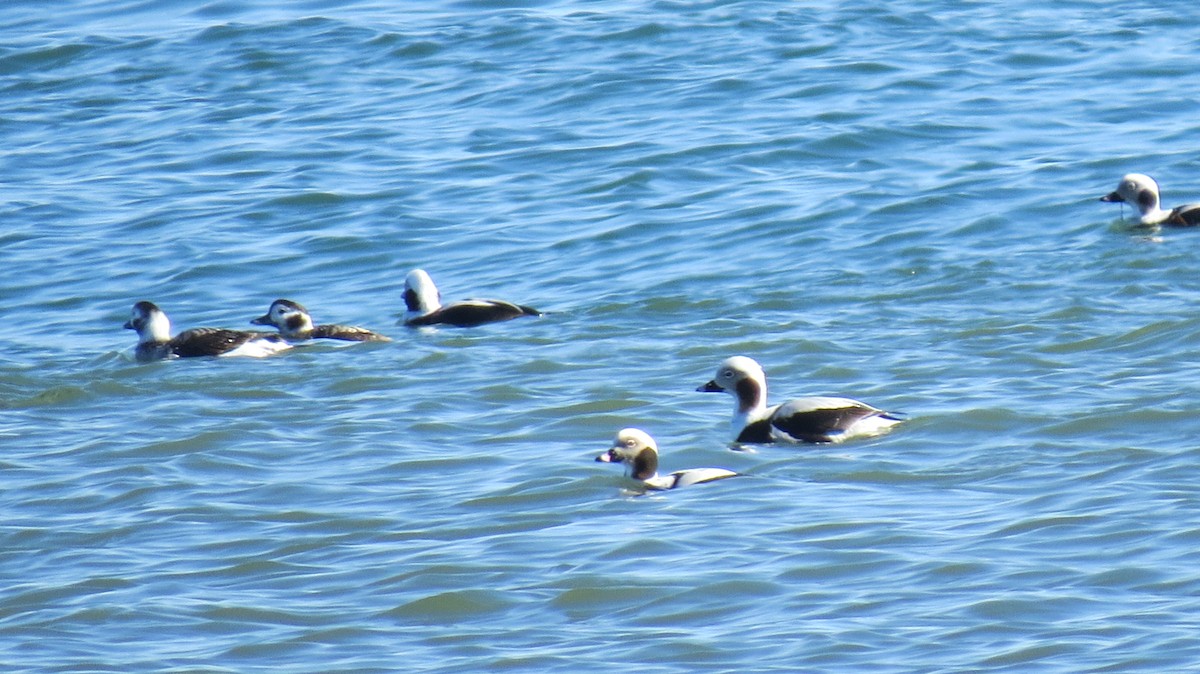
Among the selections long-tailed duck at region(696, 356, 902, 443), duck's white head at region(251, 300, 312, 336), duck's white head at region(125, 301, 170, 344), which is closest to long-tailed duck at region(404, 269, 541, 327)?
duck's white head at region(251, 300, 312, 336)

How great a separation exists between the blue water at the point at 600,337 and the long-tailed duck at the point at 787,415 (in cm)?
12

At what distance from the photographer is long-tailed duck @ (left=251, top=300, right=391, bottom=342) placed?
550 inches

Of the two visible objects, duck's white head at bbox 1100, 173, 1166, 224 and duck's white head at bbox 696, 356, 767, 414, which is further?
duck's white head at bbox 1100, 173, 1166, 224

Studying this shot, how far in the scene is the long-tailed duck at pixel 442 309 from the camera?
14078mm

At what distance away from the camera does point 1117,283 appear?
539 inches

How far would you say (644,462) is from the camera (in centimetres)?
1005

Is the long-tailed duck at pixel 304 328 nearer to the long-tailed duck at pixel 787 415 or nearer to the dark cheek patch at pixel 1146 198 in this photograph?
the long-tailed duck at pixel 787 415

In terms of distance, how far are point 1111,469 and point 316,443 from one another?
4.20 meters

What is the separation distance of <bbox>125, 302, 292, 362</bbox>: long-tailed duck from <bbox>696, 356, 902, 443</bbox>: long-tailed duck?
3565 mm

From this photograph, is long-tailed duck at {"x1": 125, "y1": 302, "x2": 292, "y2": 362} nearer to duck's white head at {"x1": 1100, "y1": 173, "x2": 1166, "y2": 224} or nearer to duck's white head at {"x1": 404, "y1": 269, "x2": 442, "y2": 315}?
duck's white head at {"x1": 404, "y1": 269, "x2": 442, "y2": 315}

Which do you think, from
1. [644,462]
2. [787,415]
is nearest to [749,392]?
[787,415]

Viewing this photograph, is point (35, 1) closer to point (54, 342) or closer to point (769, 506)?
point (54, 342)

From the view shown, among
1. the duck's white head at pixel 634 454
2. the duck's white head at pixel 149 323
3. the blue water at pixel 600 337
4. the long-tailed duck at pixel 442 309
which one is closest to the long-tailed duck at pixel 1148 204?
the blue water at pixel 600 337

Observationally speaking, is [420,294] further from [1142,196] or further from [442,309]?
[1142,196]
